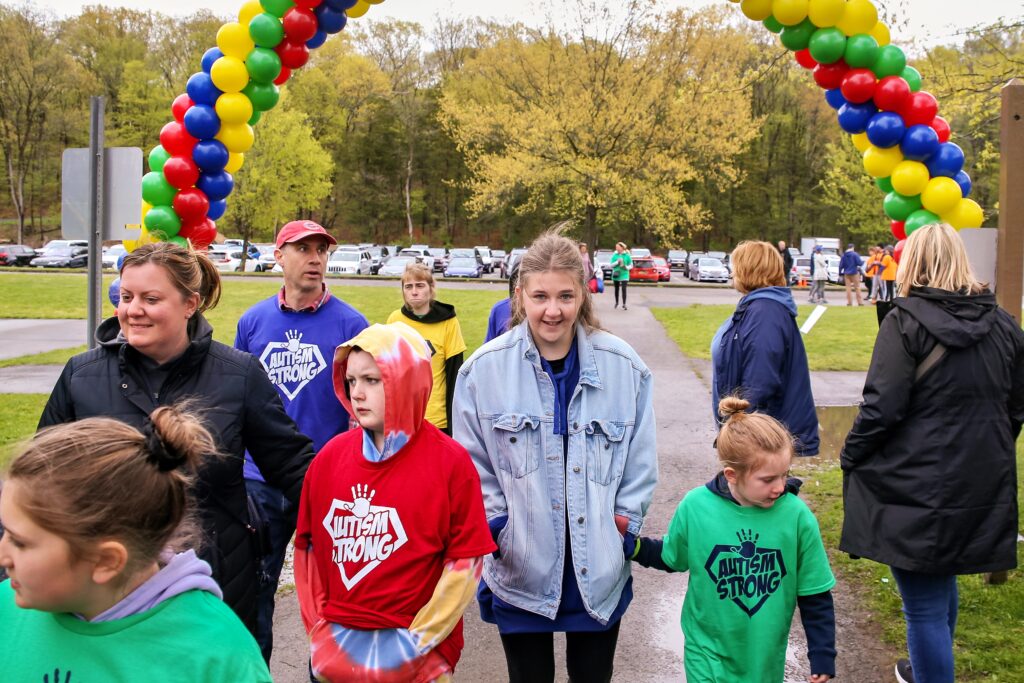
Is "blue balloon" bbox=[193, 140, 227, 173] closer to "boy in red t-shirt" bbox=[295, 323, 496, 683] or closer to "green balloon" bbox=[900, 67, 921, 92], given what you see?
"boy in red t-shirt" bbox=[295, 323, 496, 683]

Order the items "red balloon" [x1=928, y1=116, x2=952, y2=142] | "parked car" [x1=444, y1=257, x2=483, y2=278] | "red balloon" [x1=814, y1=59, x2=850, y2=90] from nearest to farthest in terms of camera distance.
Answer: "red balloon" [x1=928, y1=116, x2=952, y2=142] < "red balloon" [x1=814, y1=59, x2=850, y2=90] < "parked car" [x1=444, y1=257, x2=483, y2=278]

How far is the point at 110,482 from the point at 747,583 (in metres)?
2.21

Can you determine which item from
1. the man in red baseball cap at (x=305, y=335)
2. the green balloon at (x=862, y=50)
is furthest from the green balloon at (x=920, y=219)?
the man in red baseball cap at (x=305, y=335)

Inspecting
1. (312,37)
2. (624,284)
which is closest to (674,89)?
(624,284)

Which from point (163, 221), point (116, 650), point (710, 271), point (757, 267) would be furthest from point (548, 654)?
point (710, 271)

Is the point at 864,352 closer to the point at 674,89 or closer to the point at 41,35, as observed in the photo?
the point at 674,89

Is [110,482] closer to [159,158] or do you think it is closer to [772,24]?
[159,158]

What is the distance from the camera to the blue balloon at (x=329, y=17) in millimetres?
7484

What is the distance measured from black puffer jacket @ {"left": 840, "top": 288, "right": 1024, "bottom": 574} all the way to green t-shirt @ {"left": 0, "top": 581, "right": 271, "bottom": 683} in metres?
2.85

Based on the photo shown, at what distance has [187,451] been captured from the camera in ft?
6.47

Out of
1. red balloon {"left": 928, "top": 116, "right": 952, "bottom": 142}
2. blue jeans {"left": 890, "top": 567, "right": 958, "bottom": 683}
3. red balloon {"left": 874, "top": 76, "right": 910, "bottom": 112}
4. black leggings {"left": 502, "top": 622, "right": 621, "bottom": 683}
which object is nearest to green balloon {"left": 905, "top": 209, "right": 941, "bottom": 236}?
red balloon {"left": 928, "top": 116, "right": 952, "bottom": 142}

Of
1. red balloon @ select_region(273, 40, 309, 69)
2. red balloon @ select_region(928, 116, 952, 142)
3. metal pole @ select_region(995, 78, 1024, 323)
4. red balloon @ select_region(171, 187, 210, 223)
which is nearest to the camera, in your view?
metal pole @ select_region(995, 78, 1024, 323)

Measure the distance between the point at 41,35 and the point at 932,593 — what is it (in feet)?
203

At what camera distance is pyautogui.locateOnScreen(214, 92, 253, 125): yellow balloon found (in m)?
7.28
